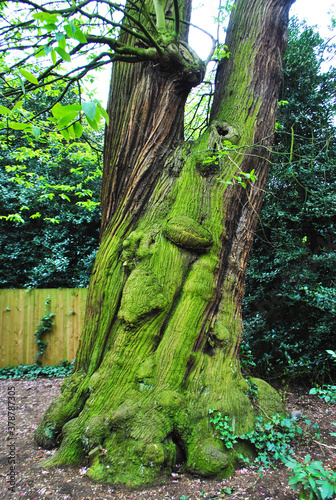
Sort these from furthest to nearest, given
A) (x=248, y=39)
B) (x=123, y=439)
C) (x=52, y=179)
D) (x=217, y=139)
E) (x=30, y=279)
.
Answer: (x=52, y=179) → (x=30, y=279) → (x=248, y=39) → (x=217, y=139) → (x=123, y=439)

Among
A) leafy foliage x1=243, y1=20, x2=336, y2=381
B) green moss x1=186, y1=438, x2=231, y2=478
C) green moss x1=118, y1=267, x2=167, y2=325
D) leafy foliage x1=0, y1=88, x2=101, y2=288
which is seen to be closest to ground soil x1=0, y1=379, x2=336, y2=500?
green moss x1=186, y1=438, x2=231, y2=478

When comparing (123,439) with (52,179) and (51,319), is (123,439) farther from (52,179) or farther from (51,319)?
(52,179)

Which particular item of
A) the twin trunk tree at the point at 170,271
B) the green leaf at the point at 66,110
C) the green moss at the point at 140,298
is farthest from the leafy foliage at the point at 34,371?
the green leaf at the point at 66,110

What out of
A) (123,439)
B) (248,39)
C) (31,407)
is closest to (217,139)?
(248,39)

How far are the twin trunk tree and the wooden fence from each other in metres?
3.83

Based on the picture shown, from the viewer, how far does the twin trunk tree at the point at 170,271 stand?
235 cm

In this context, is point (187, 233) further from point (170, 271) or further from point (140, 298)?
point (140, 298)

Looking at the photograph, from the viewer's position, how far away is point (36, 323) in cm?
658

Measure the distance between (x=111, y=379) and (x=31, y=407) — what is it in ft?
6.95

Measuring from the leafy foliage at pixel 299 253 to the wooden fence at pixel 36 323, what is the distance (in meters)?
3.74

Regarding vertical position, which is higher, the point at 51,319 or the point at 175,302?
the point at 175,302

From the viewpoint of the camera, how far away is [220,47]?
3.83 m

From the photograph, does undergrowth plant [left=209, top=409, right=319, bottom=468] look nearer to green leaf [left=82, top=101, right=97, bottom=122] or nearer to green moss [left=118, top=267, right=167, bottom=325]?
green moss [left=118, top=267, right=167, bottom=325]

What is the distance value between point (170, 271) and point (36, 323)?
4866mm
